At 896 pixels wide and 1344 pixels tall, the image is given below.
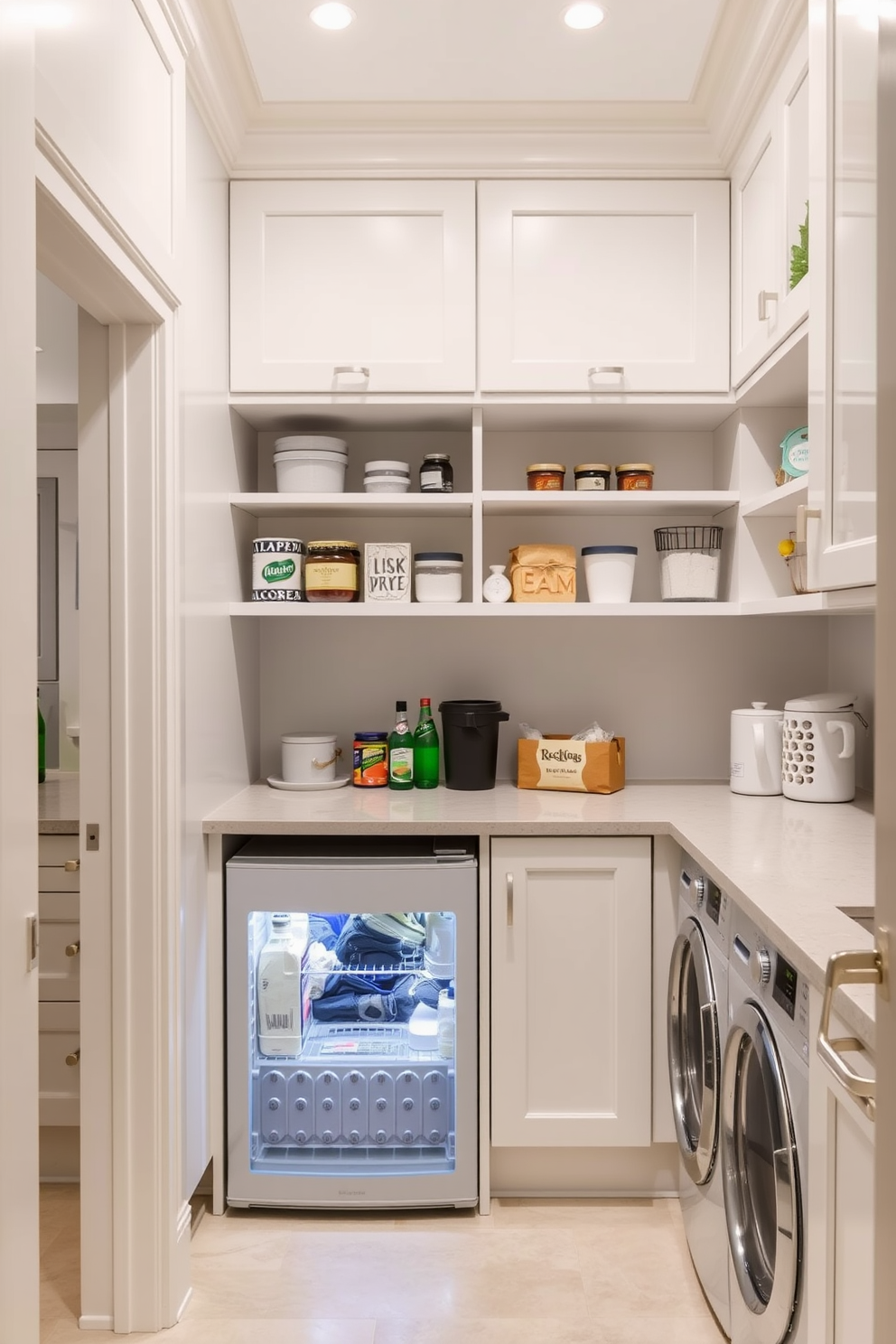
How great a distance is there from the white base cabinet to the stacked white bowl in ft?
5.89

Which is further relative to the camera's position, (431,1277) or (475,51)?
(475,51)

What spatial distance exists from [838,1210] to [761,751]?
145 centimetres

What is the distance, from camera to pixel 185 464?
200 cm

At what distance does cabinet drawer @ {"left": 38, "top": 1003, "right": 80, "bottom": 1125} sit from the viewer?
231 centimetres

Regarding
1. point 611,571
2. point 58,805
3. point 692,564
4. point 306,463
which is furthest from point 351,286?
point 58,805

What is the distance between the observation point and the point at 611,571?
8.39 ft

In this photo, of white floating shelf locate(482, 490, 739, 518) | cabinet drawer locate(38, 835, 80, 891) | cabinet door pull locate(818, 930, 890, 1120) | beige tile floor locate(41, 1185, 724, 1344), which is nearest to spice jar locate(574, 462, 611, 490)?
white floating shelf locate(482, 490, 739, 518)

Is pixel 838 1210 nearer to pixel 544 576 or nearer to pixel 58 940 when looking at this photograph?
pixel 544 576

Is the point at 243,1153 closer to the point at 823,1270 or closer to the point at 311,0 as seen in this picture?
the point at 823,1270

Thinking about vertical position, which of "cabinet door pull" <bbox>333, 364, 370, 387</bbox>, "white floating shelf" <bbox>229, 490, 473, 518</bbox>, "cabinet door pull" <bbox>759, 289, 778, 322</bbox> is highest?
"cabinet door pull" <bbox>759, 289, 778, 322</bbox>

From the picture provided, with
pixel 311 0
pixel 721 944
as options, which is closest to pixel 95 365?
pixel 311 0

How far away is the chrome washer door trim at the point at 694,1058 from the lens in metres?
1.82

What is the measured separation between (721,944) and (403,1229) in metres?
1.03

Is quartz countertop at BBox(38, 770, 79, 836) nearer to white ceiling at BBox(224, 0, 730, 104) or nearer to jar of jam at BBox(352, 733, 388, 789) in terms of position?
jar of jam at BBox(352, 733, 388, 789)
